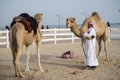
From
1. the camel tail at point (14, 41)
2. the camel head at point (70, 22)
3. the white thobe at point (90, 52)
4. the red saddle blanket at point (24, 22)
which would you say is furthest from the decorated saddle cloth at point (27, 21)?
the white thobe at point (90, 52)

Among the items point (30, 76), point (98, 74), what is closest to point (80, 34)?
point (98, 74)

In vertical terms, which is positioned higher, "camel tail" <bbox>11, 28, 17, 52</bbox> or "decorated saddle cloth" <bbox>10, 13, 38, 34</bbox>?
"decorated saddle cloth" <bbox>10, 13, 38, 34</bbox>

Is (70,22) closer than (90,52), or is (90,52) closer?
(90,52)

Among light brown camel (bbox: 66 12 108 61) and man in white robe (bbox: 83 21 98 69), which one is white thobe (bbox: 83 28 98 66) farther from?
light brown camel (bbox: 66 12 108 61)

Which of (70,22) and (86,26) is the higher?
(70,22)

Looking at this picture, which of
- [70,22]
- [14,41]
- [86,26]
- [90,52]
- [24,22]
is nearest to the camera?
[14,41]

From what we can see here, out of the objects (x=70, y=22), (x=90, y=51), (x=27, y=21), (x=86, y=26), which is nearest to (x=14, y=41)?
(x=27, y=21)

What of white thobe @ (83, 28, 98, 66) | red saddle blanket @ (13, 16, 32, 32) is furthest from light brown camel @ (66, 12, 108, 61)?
red saddle blanket @ (13, 16, 32, 32)

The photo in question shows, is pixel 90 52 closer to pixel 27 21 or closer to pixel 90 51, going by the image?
pixel 90 51

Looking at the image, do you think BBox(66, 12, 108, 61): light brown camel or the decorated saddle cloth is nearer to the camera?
the decorated saddle cloth

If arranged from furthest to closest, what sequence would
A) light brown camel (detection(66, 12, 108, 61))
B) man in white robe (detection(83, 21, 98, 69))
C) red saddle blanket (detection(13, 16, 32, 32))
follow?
light brown camel (detection(66, 12, 108, 61)), man in white robe (detection(83, 21, 98, 69)), red saddle blanket (detection(13, 16, 32, 32))

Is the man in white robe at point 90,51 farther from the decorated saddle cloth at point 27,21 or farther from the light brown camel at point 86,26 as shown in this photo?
the decorated saddle cloth at point 27,21

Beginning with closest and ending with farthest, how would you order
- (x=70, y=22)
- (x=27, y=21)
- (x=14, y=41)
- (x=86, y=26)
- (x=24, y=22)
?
(x=14, y=41) < (x=24, y=22) < (x=27, y=21) < (x=70, y=22) < (x=86, y=26)

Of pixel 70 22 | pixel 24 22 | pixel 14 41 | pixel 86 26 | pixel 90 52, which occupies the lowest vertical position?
pixel 90 52
